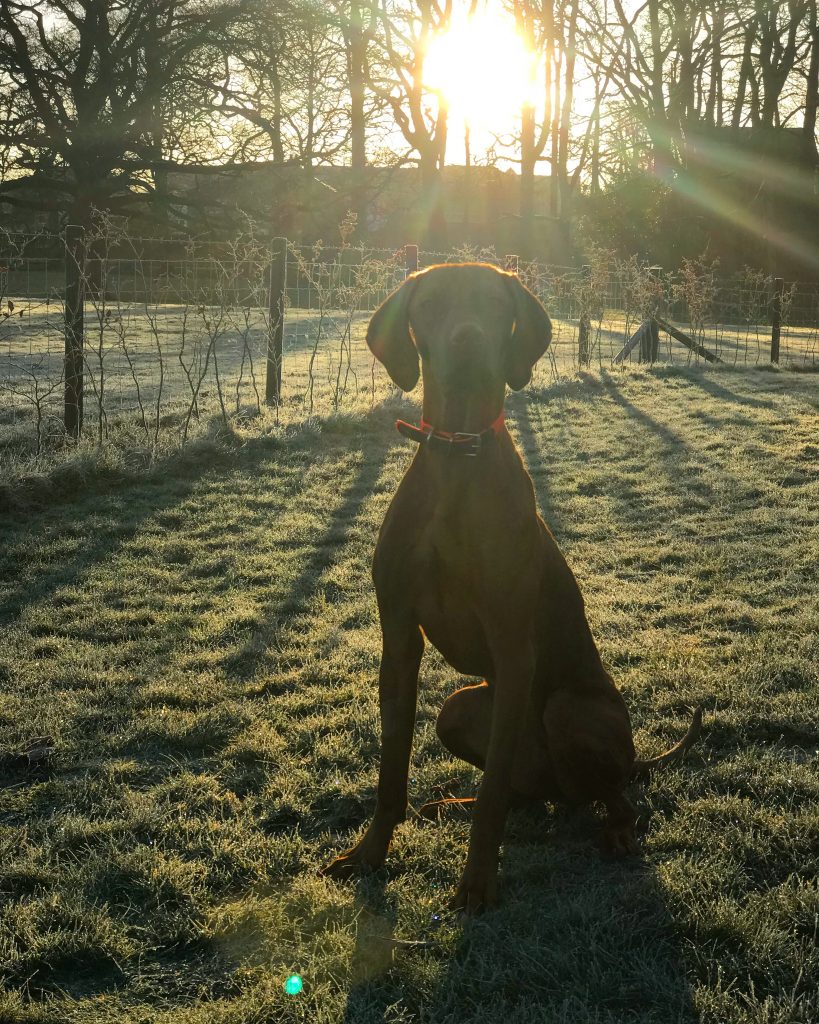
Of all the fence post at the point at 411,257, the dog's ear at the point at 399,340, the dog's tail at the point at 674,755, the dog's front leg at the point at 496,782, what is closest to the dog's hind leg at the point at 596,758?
the dog's front leg at the point at 496,782

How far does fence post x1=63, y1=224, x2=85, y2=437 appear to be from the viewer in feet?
26.5

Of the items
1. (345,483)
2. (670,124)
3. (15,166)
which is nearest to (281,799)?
(345,483)

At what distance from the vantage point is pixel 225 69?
2412 cm

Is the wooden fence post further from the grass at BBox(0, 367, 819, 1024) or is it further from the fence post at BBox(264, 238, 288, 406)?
the grass at BBox(0, 367, 819, 1024)

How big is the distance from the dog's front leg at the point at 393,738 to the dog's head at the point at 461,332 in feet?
2.35

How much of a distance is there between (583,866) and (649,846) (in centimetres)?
22

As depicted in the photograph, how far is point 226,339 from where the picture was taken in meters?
18.2

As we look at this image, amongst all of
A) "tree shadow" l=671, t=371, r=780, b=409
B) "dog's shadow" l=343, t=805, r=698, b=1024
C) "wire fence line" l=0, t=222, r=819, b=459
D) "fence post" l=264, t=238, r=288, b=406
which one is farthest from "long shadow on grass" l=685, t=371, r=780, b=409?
"dog's shadow" l=343, t=805, r=698, b=1024

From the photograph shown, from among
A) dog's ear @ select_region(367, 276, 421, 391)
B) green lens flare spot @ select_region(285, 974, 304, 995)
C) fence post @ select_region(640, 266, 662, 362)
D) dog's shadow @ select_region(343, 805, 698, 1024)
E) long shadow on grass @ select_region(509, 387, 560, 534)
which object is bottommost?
green lens flare spot @ select_region(285, 974, 304, 995)

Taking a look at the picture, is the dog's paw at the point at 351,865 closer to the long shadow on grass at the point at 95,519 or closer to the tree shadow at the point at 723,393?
the long shadow on grass at the point at 95,519

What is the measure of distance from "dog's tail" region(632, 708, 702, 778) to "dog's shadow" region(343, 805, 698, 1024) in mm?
523

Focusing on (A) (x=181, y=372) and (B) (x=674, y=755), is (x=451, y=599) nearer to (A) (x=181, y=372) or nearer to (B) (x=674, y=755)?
(B) (x=674, y=755)

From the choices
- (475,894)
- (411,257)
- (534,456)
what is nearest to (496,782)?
(475,894)

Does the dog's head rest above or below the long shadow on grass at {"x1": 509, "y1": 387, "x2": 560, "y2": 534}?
above
